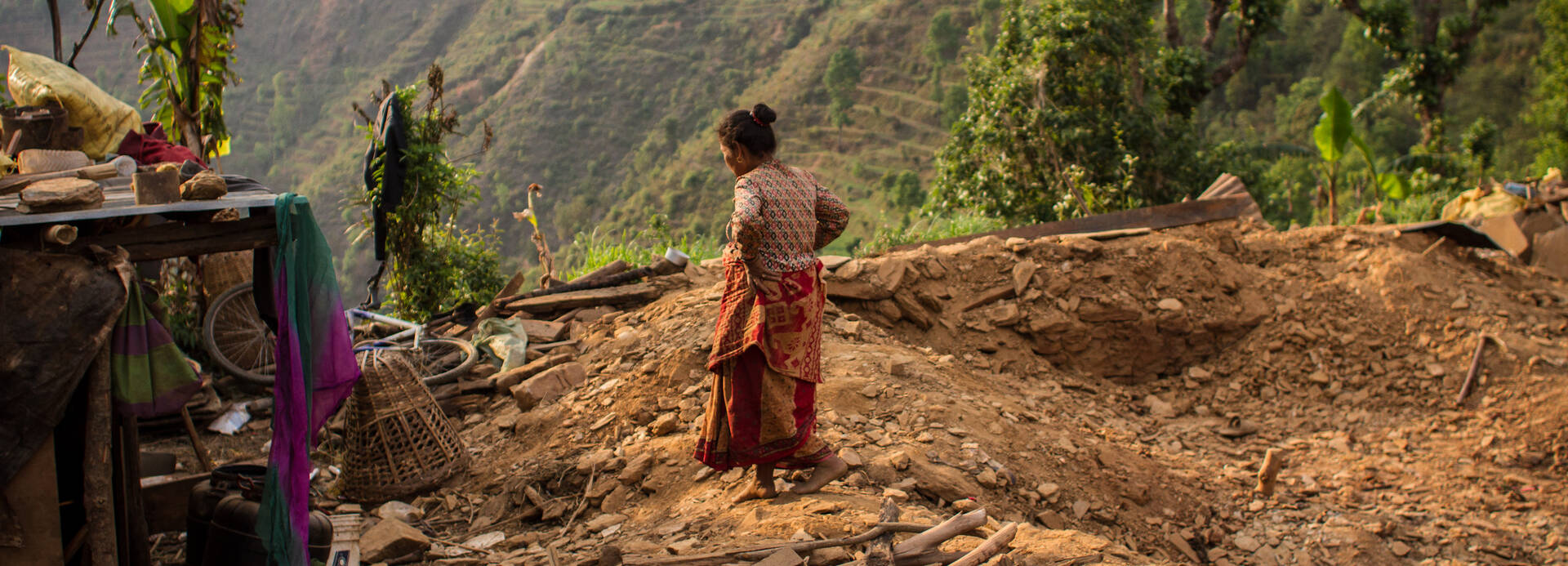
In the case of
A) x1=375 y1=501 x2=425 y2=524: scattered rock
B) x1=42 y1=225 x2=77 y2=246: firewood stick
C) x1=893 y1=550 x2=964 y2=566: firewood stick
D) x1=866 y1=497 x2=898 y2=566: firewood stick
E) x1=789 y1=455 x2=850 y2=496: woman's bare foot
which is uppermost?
x1=42 y1=225 x2=77 y2=246: firewood stick

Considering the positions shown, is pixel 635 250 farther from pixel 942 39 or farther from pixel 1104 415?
pixel 942 39

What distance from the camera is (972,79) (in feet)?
37.1

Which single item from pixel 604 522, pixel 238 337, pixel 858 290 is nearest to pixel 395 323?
pixel 238 337

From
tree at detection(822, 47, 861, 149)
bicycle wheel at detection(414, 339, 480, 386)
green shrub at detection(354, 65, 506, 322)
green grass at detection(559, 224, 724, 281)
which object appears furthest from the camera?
tree at detection(822, 47, 861, 149)

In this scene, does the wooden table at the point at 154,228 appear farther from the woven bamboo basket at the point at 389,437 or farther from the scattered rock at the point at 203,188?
the woven bamboo basket at the point at 389,437

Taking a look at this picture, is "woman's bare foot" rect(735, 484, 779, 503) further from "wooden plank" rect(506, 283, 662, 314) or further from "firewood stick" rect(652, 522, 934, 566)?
"wooden plank" rect(506, 283, 662, 314)

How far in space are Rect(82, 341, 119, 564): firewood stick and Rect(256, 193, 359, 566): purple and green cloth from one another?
14.5 inches

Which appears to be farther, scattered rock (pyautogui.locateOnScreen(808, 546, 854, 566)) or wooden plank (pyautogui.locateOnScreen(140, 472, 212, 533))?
wooden plank (pyautogui.locateOnScreen(140, 472, 212, 533))

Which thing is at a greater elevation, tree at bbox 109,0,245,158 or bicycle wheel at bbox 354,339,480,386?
tree at bbox 109,0,245,158

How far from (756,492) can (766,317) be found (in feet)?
2.23

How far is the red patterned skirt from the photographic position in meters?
3.13

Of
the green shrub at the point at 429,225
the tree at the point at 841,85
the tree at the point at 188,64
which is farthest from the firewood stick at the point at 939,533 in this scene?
the tree at the point at 841,85

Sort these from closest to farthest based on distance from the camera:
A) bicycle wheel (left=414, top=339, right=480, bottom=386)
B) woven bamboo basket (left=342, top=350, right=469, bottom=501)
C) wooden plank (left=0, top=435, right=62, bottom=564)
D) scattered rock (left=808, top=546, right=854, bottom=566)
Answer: wooden plank (left=0, top=435, right=62, bottom=564), scattered rock (left=808, top=546, right=854, bottom=566), woven bamboo basket (left=342, top=350, right=469, bottom=501), bicycle wheel (left=414, top=339, right=480, bottom=386)

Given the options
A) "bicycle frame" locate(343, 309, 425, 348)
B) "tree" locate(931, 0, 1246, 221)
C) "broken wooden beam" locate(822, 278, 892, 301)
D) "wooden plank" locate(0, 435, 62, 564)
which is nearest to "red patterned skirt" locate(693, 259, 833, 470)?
"wooden plank" locate(0, 435, 62, 564)
